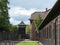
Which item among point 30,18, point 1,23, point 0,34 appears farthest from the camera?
point 30,18

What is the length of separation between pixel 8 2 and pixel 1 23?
798cm

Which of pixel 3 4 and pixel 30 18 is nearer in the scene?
pixel 3 4

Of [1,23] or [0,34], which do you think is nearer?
[0,34]

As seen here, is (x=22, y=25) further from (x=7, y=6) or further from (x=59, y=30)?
(x=59, y=30)

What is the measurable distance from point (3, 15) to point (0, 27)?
3367 mm

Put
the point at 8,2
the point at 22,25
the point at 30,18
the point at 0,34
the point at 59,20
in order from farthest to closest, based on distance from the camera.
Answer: the point at 22,25 < the point at 30,18 < the point at 8,2 < the point at 0,34 < the point at 59,20

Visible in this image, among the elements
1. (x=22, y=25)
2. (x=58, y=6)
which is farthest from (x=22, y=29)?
(x=58, y=6)

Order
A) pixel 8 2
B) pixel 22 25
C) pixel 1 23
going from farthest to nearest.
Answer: pixel 22 25
pixel 8 2
pixel 1 23

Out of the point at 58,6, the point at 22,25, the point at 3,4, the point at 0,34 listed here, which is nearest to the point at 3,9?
the point at 3,4

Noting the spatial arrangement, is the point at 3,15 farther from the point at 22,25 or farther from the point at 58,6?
the point at 58,6

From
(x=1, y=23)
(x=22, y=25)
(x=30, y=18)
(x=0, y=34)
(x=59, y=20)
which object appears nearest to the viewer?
(x=59, y=20)

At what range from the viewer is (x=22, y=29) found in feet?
399

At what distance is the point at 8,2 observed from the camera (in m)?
77.6

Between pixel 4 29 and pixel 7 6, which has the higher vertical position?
pixel 7 6
